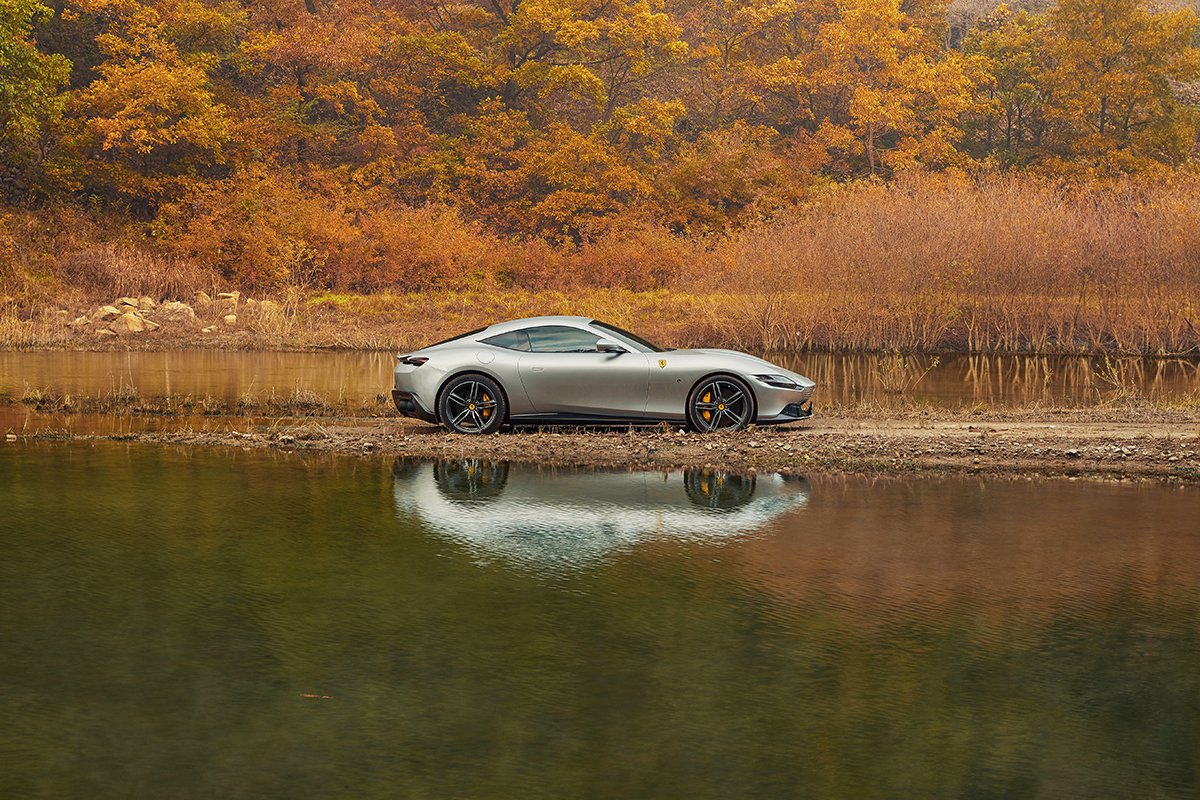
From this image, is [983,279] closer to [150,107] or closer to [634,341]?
[634,341]

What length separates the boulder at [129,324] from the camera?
38.1 metres

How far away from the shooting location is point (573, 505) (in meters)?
11.8

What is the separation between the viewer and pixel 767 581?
28.9 ft

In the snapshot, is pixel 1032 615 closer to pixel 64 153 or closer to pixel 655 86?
pixel 64 153

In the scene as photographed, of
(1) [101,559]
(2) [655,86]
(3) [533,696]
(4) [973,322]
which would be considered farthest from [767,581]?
(2) [655,86]

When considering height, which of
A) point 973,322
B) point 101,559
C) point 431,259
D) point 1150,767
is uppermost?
point 431,259

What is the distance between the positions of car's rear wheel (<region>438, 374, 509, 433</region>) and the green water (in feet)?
13.2

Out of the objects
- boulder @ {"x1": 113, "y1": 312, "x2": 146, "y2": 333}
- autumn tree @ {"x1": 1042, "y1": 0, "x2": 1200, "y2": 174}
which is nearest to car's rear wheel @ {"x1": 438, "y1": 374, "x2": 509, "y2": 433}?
boulder @ {"x1": 113, "y1": 312, "x2": 146, "y2": 333}

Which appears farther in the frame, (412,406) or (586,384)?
(412,406)

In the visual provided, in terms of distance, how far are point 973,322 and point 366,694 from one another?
2801 centimetres

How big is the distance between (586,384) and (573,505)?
433 cm

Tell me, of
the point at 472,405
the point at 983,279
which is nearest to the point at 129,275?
the point at 983,279

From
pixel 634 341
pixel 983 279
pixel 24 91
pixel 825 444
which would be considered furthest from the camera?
pixel 24 91

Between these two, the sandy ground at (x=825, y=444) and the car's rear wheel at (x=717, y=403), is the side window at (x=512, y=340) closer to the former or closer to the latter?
the sandy ground at (x=825, y=444)
